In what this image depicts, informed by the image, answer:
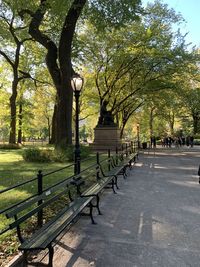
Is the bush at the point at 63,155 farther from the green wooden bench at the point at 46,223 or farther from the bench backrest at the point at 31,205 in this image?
the green wooden bench at the point at 46,223

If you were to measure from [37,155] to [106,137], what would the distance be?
12739 mm

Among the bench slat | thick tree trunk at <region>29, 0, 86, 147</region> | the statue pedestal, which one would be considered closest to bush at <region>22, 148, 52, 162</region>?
thick tree trunk at <region>29, 0, 86, 147</region>

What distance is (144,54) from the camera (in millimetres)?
28062

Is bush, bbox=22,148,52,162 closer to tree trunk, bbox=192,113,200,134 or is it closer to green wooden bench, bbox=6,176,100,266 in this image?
green wooden bench, bbox=6,176,100,266

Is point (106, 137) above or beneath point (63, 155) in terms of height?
above

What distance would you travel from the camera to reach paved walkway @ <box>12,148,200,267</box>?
4.98 metres

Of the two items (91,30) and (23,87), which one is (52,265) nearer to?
(91,30)

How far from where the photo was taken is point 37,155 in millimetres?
17938

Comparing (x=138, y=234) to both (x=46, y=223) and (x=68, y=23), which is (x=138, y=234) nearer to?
(x=46, y=223)

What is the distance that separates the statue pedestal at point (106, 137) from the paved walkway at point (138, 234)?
1956 centimetres

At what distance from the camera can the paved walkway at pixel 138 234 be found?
4.98 m

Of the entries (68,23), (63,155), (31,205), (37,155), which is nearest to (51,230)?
(31,205)

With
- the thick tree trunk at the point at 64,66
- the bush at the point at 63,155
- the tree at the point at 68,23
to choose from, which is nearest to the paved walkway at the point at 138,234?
the bush at the point at 63,155

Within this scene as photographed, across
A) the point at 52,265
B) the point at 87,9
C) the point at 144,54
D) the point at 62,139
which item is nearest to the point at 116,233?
the point at 52,265
